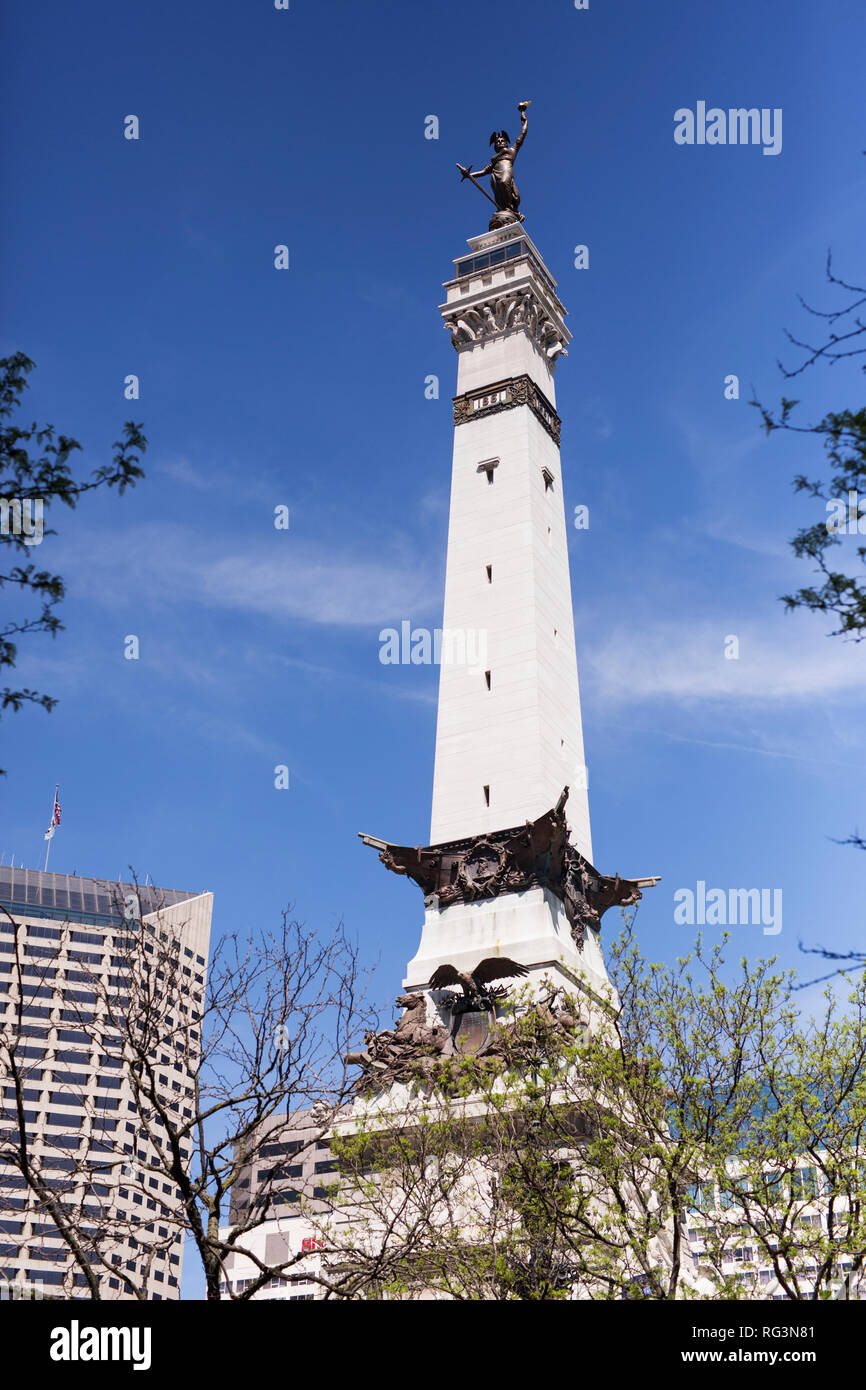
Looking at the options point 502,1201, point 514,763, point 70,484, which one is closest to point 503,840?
point 514,763

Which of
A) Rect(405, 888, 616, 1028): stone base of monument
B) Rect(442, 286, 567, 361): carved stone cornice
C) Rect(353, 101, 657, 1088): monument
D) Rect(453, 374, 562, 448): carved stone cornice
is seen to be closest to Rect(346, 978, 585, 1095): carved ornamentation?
Rect(353, 101, 657, 1088): monument

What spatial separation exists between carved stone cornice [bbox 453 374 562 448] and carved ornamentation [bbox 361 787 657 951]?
20655mm

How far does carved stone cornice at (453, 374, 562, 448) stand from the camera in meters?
55.9

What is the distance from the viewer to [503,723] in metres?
48.9

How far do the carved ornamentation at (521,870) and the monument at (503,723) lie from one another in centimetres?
5

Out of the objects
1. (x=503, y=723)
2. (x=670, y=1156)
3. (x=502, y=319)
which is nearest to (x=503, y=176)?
(x=502, y=319)

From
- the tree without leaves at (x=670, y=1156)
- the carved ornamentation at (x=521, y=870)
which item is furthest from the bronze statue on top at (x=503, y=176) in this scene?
the tree without leaves at (x=670, y=1156)

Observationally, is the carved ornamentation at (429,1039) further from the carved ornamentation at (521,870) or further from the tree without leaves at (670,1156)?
the tree without leaves at (670,1156)

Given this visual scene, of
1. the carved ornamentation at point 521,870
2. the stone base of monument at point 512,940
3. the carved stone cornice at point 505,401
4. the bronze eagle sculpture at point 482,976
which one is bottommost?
the bronze eagle sculpture at point 482,976

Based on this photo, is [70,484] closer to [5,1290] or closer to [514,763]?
[5,1290]

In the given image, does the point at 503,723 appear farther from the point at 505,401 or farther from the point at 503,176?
the point at 503,176

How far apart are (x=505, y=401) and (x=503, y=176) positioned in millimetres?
15963

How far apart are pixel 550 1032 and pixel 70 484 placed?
25259 millimetres

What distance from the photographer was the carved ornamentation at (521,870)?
145 ft
